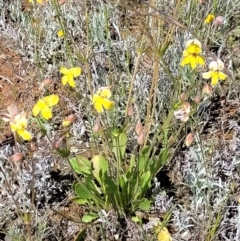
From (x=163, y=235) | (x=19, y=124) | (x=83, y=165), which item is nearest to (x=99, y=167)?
(x=83, y=165)

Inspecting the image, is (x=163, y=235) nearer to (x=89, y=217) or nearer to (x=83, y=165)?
(x=89, y=217)

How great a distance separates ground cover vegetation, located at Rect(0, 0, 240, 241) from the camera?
1773mm

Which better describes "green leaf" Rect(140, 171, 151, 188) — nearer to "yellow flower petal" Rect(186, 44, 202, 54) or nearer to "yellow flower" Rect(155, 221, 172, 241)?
"yellow flower" Rect(155, 221, 172, 241)

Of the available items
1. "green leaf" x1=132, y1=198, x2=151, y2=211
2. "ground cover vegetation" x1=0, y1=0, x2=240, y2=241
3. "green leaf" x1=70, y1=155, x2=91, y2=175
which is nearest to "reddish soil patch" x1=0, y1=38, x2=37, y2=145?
"ground cover vegetation" x1=0, y1=0, x2=240, y2=241

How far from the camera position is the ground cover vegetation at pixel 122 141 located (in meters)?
1.77

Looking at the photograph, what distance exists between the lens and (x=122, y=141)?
1979mm

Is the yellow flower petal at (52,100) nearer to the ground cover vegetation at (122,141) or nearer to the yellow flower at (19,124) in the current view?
the ground cover vegetation at (122,141)

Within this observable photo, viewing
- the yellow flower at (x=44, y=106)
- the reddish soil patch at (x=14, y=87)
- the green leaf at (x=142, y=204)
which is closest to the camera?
the yellow flower at (x=44, y=106)

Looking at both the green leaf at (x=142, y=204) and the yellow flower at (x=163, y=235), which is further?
the green leaf at (x=142, y=204)

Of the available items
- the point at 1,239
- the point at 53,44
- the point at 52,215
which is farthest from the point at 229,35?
the point at 1,239

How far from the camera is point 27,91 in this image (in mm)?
2572

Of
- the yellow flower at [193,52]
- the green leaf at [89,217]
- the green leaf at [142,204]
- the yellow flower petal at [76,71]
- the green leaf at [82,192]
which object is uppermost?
the yellow flower at [193,52]

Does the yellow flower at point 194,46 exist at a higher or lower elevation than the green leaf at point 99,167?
higher

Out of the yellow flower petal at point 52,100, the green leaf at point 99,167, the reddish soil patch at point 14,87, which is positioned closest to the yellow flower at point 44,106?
the yellow flower petal at point 52,100
